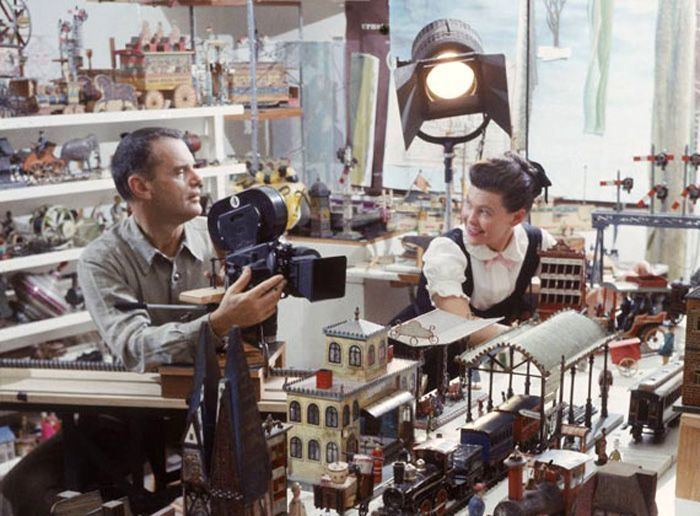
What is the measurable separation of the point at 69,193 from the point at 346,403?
268 centimetres

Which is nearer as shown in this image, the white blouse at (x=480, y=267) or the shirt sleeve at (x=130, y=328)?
the shirt sleeve at (x=130, y=328)

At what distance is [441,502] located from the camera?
1775mm

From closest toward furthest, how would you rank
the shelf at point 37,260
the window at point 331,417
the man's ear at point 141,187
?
the window at point 331,417, the man's ear at point 141,187, the shelf at point 37,260

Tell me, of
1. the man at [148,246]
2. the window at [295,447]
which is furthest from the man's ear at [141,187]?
the window at [295,447]

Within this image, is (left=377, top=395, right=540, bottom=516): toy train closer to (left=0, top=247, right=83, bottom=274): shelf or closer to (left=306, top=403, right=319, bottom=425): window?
(left=306, top=403, right=319, bottom=425): window

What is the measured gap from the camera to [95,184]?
13.7 ft

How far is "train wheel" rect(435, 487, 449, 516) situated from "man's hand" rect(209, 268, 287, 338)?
1.65ft

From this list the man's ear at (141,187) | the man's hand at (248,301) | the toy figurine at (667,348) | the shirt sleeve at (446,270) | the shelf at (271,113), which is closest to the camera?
the man's hand at (248,301)

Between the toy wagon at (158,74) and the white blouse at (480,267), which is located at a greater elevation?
the toy wagon at (158,74)

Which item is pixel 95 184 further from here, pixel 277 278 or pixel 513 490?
pixel 513 490

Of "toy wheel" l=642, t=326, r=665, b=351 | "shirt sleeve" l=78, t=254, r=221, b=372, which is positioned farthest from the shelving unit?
"toy wheel" l=642, t=326, r=665, b=351

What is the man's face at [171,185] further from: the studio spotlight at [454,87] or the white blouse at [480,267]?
the studio spotlight at [454,87]

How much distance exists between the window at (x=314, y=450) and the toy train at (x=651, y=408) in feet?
2.42

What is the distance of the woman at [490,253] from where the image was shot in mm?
2705
